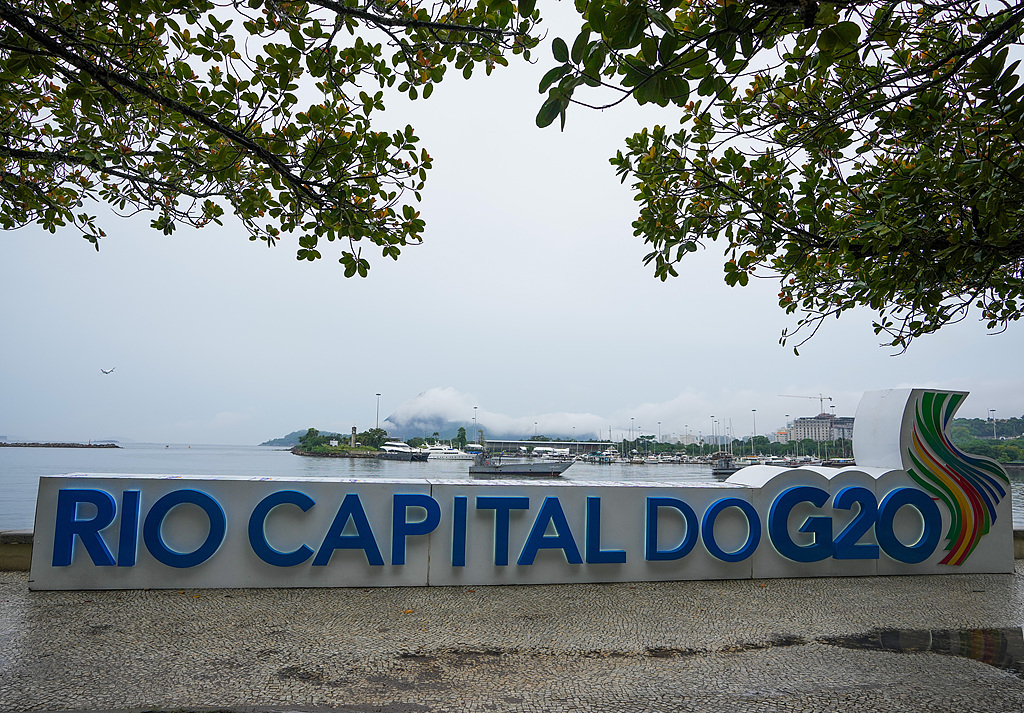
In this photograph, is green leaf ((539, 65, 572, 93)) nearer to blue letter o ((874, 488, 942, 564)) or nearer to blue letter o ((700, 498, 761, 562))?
blue letter o ((700, 498, 761, 562))

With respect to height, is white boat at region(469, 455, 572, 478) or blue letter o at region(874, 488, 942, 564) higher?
blue letter o at region(874, 488, 942, 564)

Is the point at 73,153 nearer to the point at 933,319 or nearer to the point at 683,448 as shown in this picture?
the point at 933,319

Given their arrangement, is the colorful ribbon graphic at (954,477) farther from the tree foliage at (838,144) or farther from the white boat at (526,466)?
the white boat at (526,466)

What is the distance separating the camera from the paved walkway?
3.77m

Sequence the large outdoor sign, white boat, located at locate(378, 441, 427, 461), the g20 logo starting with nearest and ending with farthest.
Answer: the large outdoor sign
the g20 logo
white boat, located at locate(378, 441, 427, 461)

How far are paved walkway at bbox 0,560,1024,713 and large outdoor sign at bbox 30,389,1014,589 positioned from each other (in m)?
0.28

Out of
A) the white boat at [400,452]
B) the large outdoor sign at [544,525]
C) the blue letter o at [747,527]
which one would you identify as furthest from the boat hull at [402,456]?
the blue letter o at [747,527]

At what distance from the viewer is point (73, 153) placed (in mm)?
5109

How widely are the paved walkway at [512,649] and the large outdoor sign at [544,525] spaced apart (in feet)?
0.90

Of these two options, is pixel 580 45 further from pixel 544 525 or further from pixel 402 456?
pixel 402 456

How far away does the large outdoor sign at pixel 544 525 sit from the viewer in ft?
19.6

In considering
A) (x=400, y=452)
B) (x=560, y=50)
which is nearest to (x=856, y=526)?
(x=560, y=50)

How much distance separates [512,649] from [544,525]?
207cm

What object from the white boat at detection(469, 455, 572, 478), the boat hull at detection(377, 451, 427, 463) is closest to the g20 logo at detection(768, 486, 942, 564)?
→ the white boat at detection(469, 455, 572, 478)
